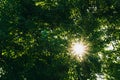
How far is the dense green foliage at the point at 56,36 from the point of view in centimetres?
2172

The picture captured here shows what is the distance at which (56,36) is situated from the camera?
24031 mm

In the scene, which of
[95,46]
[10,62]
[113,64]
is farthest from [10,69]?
[113,64]

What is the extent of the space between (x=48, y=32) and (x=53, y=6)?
8.17 ft

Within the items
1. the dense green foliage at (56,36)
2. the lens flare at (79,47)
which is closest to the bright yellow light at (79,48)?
the lens flare at (79,47)

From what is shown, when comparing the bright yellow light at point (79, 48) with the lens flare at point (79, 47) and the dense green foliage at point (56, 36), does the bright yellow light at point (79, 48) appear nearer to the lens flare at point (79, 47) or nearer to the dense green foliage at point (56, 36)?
the lens flare at point (79, 47)

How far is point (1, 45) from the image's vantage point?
2330 centimetres

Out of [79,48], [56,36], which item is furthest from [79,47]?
[56,36]

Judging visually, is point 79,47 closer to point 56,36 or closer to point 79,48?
point 79,48

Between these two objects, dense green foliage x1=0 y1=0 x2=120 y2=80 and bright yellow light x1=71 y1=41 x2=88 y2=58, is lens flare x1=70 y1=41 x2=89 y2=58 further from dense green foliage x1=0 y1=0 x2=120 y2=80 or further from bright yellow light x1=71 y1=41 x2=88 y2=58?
dense green foliage x1=0 y1=0 x2=120 y2=80

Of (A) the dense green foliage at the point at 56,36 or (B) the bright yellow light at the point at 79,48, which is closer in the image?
(A) the dense green foliage at the point at 56,36

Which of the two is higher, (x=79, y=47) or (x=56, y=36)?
(x=56, y=36)

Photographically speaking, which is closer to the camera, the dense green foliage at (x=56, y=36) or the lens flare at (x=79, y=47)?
the dense green foliage at (x=56, y=36)

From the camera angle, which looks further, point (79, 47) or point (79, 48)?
point (79, 48)

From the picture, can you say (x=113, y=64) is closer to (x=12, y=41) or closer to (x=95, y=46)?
(x=95, y=46)
